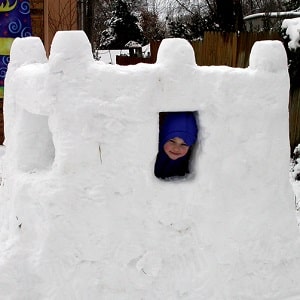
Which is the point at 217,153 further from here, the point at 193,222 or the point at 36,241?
the point at 36,241

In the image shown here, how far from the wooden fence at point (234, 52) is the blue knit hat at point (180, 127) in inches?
202

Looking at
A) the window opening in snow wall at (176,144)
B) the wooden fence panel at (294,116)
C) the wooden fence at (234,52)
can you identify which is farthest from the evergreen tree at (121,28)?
the window opening in snow wall at (176,144)

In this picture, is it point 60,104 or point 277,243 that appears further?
point 277,243

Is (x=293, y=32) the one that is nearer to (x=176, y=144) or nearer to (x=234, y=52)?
(x=234, y=52)

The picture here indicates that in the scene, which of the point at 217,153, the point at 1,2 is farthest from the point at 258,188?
the point at 1,2

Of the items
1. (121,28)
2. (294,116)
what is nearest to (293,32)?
(294,116)

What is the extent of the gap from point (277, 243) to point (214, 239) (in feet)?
1.50

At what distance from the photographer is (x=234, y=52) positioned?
8055 millimetres

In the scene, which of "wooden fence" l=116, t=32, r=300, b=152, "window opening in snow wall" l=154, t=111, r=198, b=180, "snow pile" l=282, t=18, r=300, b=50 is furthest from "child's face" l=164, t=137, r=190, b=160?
"snow pile" l=282, t=18, r=300, b=50

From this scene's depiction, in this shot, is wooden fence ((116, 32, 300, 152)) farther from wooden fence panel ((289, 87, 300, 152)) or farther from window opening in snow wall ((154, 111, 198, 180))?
window opening in snow wall ((154, 111, 198, 180))

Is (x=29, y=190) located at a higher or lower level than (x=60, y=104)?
lower

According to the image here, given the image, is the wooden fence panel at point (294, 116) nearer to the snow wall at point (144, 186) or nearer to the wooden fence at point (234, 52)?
the wooden fence at point (234, 52)

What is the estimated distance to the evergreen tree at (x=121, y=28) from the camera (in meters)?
24.3

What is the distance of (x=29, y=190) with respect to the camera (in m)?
3.02
